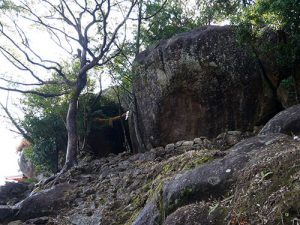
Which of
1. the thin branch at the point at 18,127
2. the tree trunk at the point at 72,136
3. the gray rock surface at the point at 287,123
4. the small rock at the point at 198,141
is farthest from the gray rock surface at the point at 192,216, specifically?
the thin branch at the point at 18,127

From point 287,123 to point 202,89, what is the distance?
182 inches

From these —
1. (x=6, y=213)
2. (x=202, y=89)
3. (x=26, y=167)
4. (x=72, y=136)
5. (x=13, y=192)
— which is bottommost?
(x=6, y=213)

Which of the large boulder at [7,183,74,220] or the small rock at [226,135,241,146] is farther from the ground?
Result: the small rock at [226,135,241,146]

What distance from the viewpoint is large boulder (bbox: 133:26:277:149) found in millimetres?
12016

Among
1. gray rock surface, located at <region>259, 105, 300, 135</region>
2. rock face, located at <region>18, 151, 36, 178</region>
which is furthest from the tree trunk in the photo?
rock face, located at <region>18, 151, 36, 178</region>

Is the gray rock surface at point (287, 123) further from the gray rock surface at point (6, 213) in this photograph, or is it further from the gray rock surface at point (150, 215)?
the gray rock surface at point (6, 213)

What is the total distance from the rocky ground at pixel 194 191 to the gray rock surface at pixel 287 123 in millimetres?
54

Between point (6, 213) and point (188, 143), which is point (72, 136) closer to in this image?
point (6, 213)

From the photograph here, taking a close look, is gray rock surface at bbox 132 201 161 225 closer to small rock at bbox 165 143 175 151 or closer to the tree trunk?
small rock at bbox 165 143 175 151

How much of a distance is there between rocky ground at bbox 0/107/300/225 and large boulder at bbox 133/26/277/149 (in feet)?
2.80

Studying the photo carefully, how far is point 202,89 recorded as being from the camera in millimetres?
12391

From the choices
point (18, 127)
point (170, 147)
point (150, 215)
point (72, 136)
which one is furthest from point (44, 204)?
point (18, 127)

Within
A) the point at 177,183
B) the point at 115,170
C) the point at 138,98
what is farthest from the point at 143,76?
the point at 177,183

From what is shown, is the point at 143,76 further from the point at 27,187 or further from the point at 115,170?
the point at 27,187
